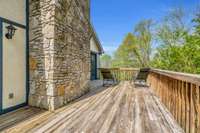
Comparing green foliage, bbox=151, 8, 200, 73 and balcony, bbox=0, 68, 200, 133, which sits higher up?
green foliage, bbox=151, 8, 200, 73

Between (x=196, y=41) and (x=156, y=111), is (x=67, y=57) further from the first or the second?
(x=196, y=41)

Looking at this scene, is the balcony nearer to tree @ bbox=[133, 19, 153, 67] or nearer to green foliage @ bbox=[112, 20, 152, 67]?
tree @ bbox=[133, 19, 153, 67]

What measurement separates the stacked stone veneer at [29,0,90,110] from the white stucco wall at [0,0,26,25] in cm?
20

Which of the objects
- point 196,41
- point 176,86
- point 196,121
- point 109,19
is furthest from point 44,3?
point 109,19

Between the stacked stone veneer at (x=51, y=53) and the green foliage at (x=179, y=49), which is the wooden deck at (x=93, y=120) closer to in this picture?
the stacked stone veneer at (x=51, y=53)

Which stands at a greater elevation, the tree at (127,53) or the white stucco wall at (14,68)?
the tree at (127,53)

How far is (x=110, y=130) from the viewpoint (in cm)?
256

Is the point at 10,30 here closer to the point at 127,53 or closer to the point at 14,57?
the point at 14,57

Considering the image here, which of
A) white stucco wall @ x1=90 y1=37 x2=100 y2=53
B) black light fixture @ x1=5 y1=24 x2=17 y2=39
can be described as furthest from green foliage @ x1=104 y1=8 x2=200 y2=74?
black light fixture @ x1=5 y1=24 x2=17 y2=39

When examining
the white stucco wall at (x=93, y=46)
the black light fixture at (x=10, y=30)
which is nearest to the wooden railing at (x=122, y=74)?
the white stucco wall at (x=93, y=46)

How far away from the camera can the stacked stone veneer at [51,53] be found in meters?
3.79

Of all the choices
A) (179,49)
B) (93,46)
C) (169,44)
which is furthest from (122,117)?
(169,44)

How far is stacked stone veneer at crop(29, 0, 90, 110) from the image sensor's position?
3.79 meters

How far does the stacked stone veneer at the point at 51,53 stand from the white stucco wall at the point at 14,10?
0.20m
